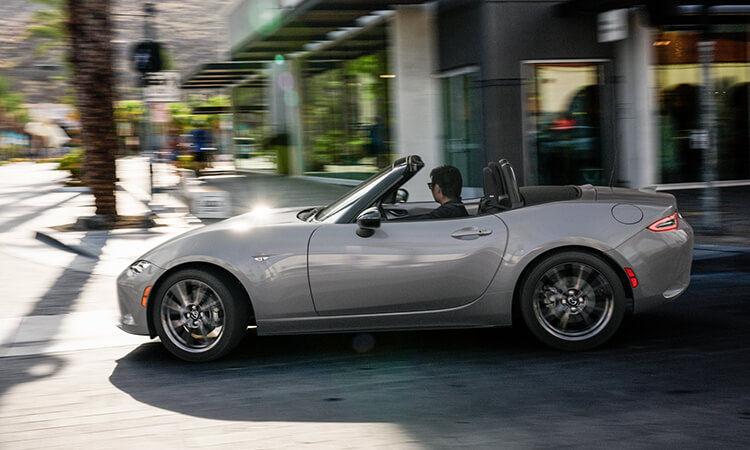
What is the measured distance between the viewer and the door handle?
5.64 metres

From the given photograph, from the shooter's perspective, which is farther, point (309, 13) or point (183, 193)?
point (183, 193)

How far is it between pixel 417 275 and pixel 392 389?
85cm

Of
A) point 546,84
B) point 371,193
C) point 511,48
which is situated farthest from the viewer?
point 546,84

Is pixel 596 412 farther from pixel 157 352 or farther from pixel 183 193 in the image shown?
pixel 183 193

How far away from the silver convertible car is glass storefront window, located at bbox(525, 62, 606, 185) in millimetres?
10697

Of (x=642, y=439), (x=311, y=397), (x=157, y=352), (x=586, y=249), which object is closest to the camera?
(x=642, y=439)

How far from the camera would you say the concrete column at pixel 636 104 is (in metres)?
16.9

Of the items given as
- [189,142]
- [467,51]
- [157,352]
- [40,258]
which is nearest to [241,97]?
[189,142]

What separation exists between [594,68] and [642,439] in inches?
536

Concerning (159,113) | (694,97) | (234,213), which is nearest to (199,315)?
(234,213)

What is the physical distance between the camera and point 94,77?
14117 millimetres

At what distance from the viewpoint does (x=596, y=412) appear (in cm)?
449

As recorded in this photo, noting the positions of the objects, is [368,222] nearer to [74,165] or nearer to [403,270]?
[403,270]

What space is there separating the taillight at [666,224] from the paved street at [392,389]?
30.2 inches
